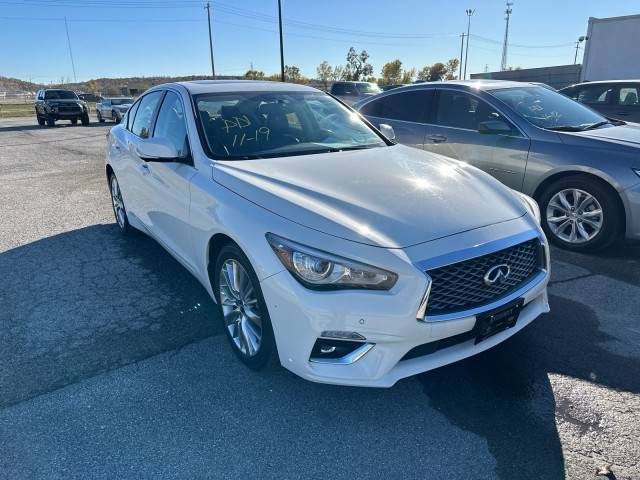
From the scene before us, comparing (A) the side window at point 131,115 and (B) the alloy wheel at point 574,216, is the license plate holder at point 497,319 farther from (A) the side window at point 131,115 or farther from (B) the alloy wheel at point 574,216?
(A) the side window at point 131,115

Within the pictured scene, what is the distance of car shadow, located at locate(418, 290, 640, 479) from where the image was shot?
225 centimetres

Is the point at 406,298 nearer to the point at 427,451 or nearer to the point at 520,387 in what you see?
the point at 427,451

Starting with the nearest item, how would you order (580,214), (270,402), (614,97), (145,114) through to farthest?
(270,402)
(145,114)
(580,214)
(614,97)

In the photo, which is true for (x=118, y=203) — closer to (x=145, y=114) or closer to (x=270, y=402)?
(x=145, y=114)

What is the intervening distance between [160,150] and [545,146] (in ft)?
12.5

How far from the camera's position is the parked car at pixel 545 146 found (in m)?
4.45

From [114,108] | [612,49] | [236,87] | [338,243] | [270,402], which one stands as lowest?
[270,402]

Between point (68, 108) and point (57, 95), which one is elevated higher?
point (57, 95)

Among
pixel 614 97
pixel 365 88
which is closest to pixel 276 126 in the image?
pixel 614 97

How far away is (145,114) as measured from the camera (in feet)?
14.9

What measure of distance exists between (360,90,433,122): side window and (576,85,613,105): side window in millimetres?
5367

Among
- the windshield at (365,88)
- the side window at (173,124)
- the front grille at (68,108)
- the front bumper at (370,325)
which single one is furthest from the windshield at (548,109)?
the front grille at (68,108)

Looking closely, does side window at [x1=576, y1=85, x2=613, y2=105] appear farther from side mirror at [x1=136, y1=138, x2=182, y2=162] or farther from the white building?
the white building

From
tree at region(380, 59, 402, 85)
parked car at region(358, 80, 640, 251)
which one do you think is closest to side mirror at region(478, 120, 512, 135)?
parked car at region(358, 80, 640, 251)
